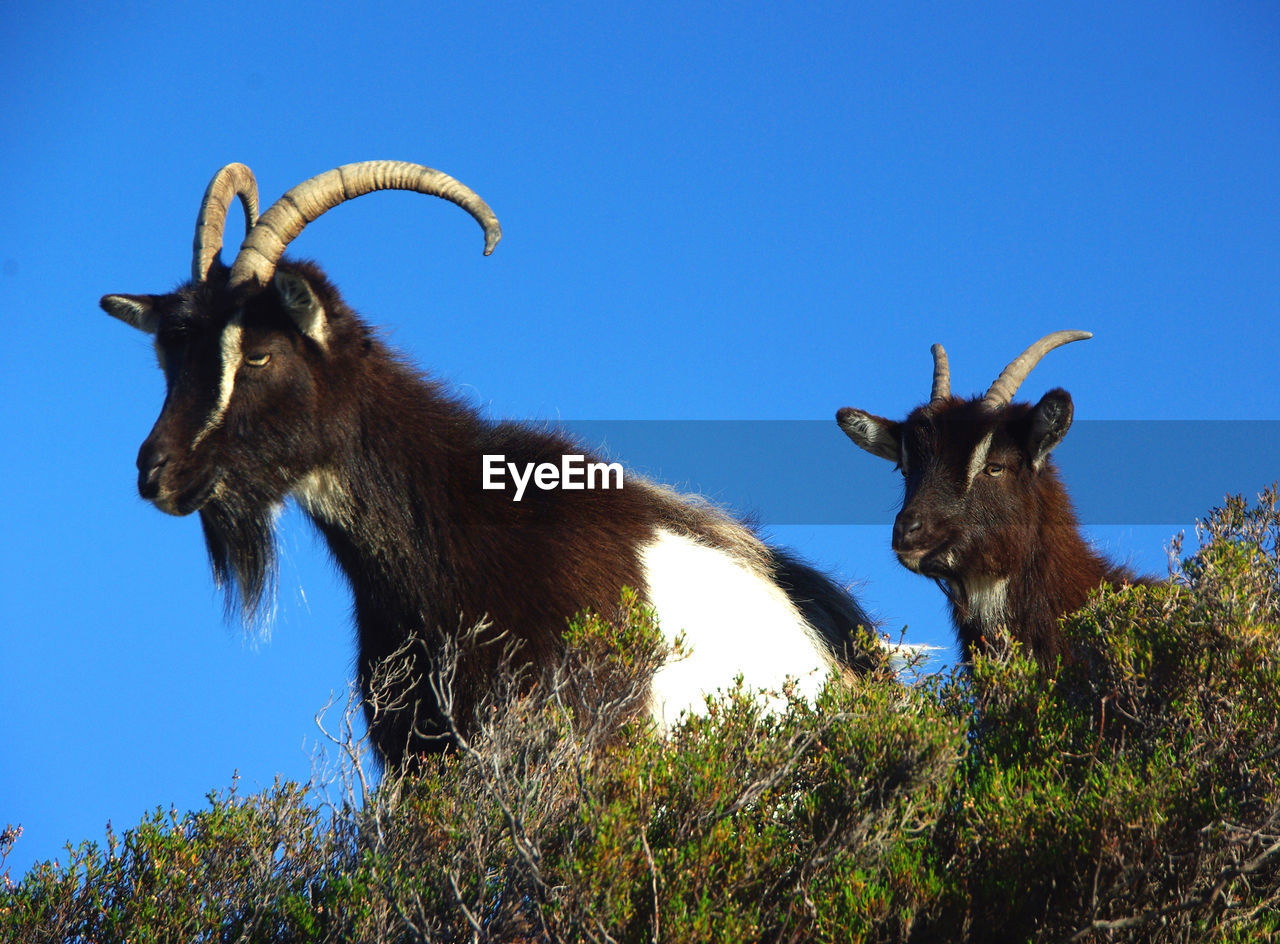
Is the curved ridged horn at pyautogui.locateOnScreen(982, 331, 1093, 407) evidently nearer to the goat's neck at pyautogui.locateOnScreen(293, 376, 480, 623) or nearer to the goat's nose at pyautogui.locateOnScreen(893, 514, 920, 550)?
the goat's nose at pyautogui.locateOnScreen(893, 514, 920, 550)

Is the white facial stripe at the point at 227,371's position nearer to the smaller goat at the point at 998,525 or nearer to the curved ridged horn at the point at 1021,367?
the smaller goat at the point at 998,525

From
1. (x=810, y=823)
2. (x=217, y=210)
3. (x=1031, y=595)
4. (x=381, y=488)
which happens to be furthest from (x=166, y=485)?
(x=1031, y=595)

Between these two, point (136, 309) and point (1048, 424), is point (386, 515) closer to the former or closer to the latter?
point (136, 309)

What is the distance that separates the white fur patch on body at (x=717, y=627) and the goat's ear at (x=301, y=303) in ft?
6.08

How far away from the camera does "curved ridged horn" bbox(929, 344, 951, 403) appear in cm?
745

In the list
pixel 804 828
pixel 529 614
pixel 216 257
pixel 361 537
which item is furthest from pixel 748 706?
pixel 216 257

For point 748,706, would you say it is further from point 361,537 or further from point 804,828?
point 361,537

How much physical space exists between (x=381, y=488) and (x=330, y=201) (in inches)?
55.7

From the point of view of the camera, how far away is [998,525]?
6.43 meters

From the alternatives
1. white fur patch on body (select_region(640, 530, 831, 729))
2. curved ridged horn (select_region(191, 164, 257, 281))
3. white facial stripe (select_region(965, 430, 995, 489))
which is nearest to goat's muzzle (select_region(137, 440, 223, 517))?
curved ridged horn (select_region(191, 164, 257, 281))

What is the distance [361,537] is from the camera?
5.57 m

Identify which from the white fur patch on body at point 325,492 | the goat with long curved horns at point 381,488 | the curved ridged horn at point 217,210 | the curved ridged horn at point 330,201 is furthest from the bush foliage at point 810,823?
the curved ridged horn at point 217,210

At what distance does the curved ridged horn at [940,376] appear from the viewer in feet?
24.4

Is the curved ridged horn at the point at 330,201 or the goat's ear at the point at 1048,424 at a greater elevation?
the curved ridged horn at the point at 330,201
